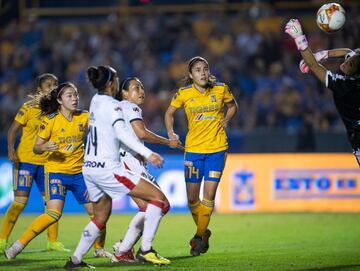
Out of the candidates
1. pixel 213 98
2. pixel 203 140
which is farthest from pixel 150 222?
pixel 213 98

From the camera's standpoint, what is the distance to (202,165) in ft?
37.8

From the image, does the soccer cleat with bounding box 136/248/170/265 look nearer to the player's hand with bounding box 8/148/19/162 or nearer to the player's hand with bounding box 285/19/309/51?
the player's hand with bounding box 285/19/309/51

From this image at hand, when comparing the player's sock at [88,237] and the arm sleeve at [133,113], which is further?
the arm sleeve at [133,113]

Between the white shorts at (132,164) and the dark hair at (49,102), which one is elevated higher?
the dark hair at (49,102)

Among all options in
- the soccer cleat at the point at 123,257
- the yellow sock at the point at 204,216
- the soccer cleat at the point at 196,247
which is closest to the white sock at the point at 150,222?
the soccer cleat at the point at 123,257

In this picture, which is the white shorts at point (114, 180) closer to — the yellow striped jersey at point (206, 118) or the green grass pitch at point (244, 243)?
the green grass pitch at point (244, 243)

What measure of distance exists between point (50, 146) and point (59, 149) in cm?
32

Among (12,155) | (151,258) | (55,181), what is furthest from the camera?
(12,155)

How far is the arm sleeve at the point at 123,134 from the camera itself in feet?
29.5

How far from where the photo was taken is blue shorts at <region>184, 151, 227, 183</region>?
11414mm

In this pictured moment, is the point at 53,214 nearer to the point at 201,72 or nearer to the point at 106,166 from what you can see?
the point at 106,166

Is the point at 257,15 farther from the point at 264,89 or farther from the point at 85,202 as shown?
the point at 85,202

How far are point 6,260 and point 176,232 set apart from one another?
4417 millimetres

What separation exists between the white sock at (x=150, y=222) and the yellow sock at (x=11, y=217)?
314 centimetres
